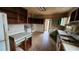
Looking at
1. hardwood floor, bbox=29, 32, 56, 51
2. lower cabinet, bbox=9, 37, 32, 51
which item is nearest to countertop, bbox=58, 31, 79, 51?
hardwood floor, bbox=29, 32, 56, 51

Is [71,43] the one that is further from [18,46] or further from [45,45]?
[18,46]

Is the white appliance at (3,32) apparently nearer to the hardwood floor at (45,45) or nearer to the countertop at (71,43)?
the hardwood floor at (45,45)

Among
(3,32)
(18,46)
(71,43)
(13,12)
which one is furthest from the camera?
(18,46)

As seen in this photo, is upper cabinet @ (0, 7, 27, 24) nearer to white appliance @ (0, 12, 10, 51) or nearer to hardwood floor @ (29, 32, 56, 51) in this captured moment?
white appliance @ (0, 12, 10, 51)

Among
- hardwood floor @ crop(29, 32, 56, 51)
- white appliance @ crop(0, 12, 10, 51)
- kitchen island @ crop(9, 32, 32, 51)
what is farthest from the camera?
kitchen island @ crop(9, 32, 32, 51)

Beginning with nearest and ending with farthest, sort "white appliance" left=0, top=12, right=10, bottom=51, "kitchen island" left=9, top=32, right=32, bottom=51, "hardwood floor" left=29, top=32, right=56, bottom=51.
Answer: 1. "white appliance" left=0, top=12, right=10, bottom=51
2. "hardwood floor" left=29, top=32, right=56, bottom=51
3. "kitchen island" left=9, top=32, right=32, bottom=51

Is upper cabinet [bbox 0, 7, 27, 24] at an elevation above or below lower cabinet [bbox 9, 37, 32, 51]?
above

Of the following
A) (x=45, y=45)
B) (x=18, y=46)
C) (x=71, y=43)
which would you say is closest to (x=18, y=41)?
(x=18, y=46)

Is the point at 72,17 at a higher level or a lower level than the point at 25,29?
higher
